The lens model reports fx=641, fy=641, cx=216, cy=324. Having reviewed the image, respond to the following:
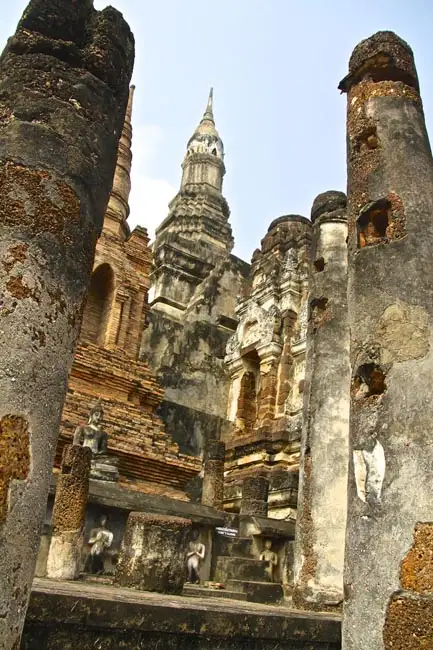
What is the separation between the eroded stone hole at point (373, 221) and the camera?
4859mm

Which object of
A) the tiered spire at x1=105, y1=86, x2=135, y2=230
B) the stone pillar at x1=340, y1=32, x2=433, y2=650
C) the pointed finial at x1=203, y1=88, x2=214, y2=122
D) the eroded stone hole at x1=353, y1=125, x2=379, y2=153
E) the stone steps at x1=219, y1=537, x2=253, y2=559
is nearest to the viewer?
the stone pillar at x1=340, y1=32, x2=433, y2=650

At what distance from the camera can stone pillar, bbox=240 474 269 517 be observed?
11273mm

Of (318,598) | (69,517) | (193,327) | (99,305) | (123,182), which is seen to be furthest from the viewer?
(193,327)

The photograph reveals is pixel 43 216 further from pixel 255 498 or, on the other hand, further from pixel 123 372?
pixel 123 372

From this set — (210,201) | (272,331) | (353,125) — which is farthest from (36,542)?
(210,201)

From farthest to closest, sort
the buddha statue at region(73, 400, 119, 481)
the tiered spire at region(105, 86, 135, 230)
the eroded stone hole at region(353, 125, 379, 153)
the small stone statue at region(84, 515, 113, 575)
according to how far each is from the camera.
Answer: the tiered spire at region(105, 86, 135, 230) < the buddha statue at region(73, 400, 119, 481) < the small stone statue at region(84, 515, 113, 575) < the eroded stone hole at region(353, 125, 379, 153)

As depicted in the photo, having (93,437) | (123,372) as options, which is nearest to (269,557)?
(93,437)

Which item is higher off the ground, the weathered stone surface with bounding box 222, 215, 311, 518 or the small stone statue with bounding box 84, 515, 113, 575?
the weathered stone surface with bounding box 222, 215, 311, 518

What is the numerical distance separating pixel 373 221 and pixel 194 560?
564 cm

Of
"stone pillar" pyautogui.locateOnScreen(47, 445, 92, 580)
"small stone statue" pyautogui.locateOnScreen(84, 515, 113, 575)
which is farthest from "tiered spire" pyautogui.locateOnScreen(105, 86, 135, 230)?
"stone pillar" pyautogui.locateOnScreen(47, 445, 92, 580)

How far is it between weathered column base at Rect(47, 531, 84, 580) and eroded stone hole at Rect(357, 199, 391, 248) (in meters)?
4.40

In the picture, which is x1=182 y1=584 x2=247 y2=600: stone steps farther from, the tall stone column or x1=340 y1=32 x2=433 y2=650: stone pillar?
the tall stone column

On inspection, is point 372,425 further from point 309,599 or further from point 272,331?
point 272,331

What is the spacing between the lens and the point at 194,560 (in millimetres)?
8648
